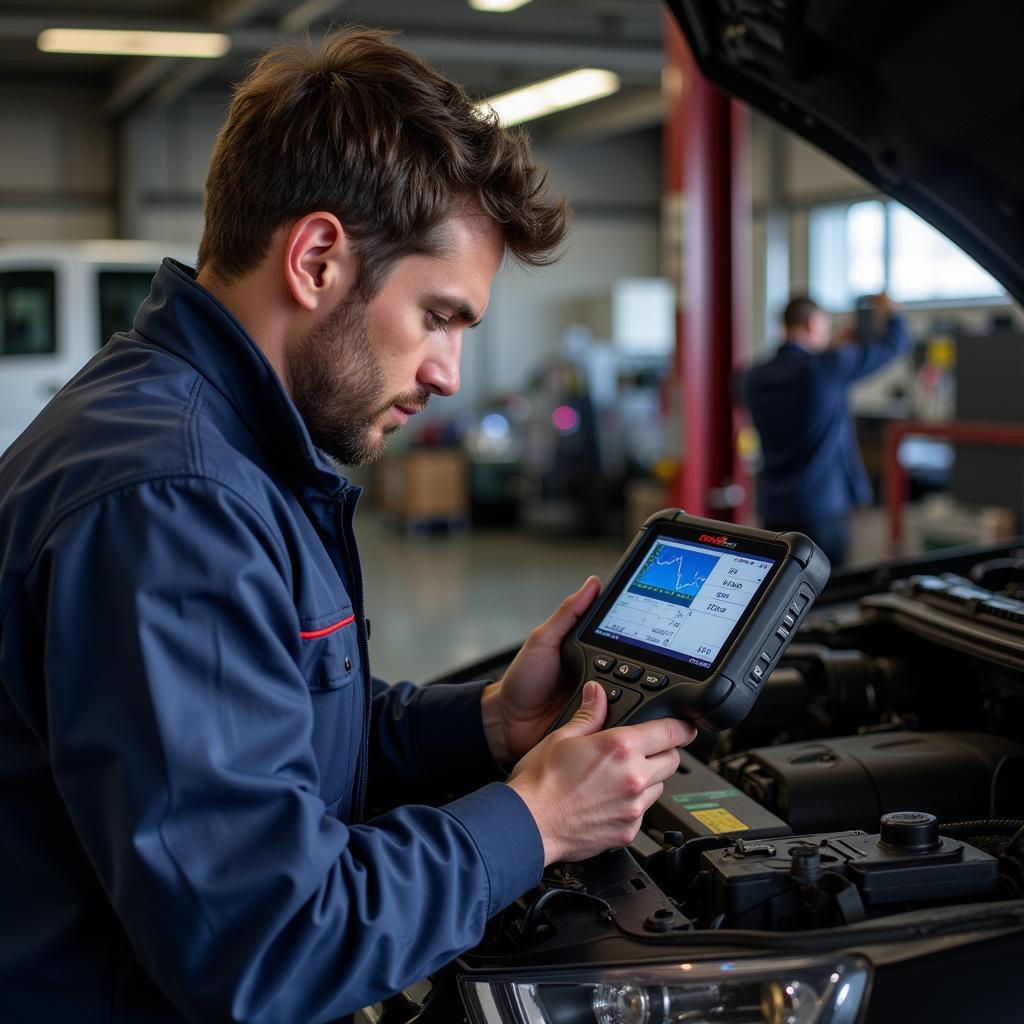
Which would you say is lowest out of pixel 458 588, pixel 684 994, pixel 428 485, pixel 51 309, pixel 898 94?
pixel 458 588

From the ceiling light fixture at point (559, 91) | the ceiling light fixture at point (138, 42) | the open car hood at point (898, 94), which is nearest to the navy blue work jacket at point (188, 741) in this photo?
the open car hood at point (898, 94)

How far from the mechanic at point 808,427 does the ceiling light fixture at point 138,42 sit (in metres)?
5.19

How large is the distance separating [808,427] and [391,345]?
170 inches

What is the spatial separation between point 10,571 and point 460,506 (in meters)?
9.54

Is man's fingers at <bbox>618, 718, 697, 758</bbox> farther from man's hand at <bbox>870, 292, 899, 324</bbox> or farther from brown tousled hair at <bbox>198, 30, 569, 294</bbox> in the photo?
man's hand at <bbox>870, 292, 899, 324</bbox>

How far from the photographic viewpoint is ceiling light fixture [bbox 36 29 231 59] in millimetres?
8586

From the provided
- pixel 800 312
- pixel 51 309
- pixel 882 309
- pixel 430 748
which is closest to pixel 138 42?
pixel 51 309

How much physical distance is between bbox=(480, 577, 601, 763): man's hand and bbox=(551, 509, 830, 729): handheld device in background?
0.06 feet

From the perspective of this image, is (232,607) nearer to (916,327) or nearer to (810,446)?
(810,446)

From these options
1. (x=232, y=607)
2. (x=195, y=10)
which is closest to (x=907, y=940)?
(x=232, y=607)

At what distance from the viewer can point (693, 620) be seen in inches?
49.4

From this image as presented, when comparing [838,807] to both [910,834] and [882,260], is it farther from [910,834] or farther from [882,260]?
[882,260]

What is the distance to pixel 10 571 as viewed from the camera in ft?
3.14

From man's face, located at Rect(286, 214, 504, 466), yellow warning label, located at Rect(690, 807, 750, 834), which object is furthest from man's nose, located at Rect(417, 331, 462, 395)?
yellow warning label, located at Rect(690, 807, 750, 834)
